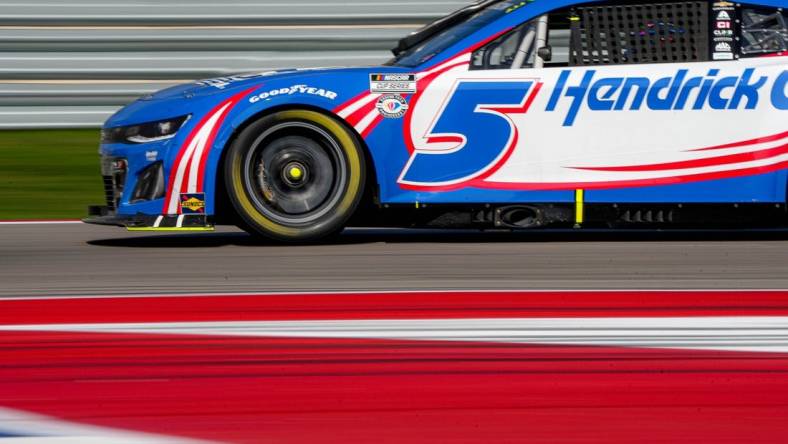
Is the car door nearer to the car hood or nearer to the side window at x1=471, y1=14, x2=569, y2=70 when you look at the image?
the side window at x1=471, y1=14, x2=569, y2=70

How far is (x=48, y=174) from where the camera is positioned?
34.2ft

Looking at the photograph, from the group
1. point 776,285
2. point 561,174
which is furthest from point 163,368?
point 561,174

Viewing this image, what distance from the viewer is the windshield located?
6.95 meters

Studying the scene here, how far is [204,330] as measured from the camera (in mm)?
4512

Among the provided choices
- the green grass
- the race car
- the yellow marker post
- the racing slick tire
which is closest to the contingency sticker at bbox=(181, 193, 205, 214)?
the race car

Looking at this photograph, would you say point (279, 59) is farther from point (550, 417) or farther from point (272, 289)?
point (550, 417)

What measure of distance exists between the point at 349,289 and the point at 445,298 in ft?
1.63

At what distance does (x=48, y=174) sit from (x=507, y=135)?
4.90m

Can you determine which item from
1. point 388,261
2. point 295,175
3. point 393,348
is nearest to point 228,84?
point 295,175

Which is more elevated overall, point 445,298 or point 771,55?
point 771,55

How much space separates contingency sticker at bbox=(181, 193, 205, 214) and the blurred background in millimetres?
4793

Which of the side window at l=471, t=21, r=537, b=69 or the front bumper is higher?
the side window at l=471, t=21, r=537, b=69

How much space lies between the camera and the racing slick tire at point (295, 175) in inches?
269

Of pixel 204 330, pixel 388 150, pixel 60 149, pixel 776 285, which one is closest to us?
pixel 204 330
